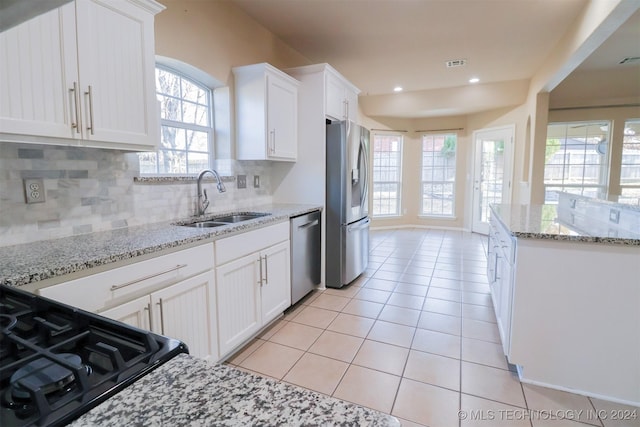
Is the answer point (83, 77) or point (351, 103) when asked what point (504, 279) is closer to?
point (351, 103)

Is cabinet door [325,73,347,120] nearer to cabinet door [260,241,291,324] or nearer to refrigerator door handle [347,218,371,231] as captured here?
refrigerator door handle [347,218,371,231]

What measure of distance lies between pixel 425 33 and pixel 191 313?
11.3 ft

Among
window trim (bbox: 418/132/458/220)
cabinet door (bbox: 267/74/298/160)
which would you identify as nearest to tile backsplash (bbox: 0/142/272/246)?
cabinet door (bbox: 267/74/298/160)

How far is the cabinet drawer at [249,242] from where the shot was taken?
6.42 ft

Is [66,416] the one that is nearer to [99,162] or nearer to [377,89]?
[99,162]

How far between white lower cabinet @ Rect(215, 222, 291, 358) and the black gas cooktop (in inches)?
44.3

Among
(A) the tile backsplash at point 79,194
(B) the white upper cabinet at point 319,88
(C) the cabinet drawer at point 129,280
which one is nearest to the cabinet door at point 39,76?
(A) the tile backsplash at point 79,194

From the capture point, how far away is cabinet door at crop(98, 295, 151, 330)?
137 centimetres

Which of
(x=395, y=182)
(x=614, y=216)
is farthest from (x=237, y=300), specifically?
(x=395, y=182)

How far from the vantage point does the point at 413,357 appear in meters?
2.17

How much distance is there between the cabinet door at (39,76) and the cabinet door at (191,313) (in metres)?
0.85

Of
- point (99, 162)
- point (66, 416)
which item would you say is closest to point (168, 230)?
point (99, 162)

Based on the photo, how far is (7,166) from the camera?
1.49 metres

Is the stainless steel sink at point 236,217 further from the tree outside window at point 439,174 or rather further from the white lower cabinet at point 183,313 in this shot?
the tree outside window at point 439,174
